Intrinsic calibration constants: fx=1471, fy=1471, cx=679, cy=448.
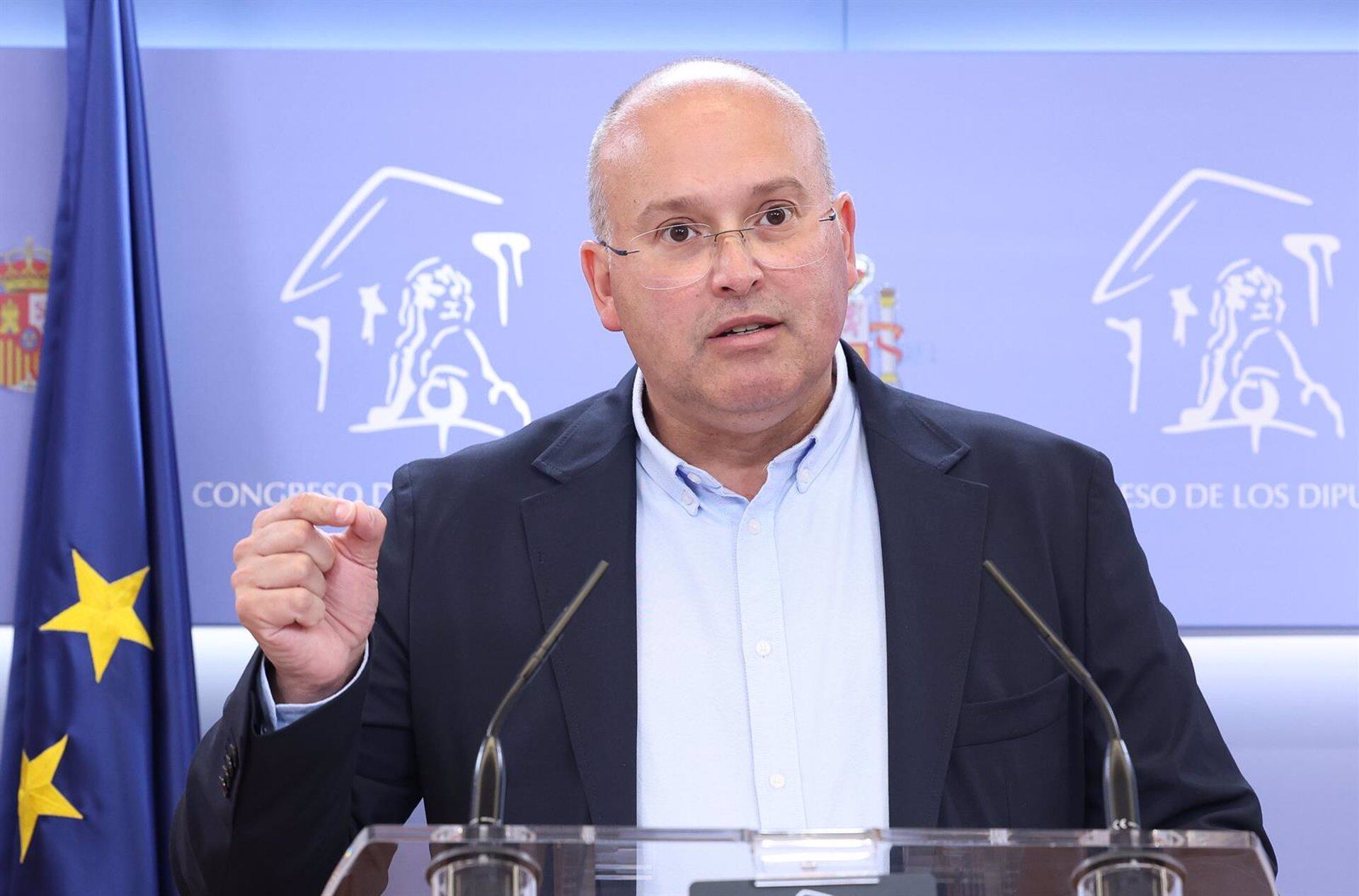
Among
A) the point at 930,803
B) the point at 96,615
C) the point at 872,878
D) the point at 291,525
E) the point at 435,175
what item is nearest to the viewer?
the point at 872,878

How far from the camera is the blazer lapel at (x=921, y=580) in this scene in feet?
6.12

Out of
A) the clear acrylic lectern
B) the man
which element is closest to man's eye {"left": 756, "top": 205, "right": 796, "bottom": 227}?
the man

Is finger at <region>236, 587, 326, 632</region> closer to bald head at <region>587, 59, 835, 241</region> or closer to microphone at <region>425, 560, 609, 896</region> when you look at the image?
microphone at <region>425, 560, 609, 896</region>

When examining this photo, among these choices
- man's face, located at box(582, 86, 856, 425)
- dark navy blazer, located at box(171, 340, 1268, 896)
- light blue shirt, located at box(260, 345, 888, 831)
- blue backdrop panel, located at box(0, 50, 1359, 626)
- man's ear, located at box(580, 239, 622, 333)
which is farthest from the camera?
blue backdrop panel, located at box(0, 50, 1359, 626)

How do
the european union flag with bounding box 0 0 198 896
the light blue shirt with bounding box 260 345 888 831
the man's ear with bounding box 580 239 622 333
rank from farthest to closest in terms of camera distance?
the european union flag with bounding box 0 0 198 896, the man's ear with bounding box 580 239 622 333, the light blue shirt with bounding box 260 345 888 831

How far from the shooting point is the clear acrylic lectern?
113 cm

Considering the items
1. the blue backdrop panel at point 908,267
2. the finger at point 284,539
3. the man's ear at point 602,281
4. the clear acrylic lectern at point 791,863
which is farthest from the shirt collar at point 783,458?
the blue backdrop panel at point 908,267

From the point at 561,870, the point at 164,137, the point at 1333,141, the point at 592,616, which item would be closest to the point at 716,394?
the point at 592,616

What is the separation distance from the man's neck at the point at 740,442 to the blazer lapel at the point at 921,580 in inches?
3.8

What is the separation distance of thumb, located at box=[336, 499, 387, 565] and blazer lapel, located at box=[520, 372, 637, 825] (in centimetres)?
38

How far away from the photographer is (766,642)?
1965 millimetres

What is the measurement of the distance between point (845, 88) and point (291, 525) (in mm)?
2193

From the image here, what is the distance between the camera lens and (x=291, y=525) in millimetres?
1559

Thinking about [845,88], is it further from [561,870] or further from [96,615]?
[561,870]
